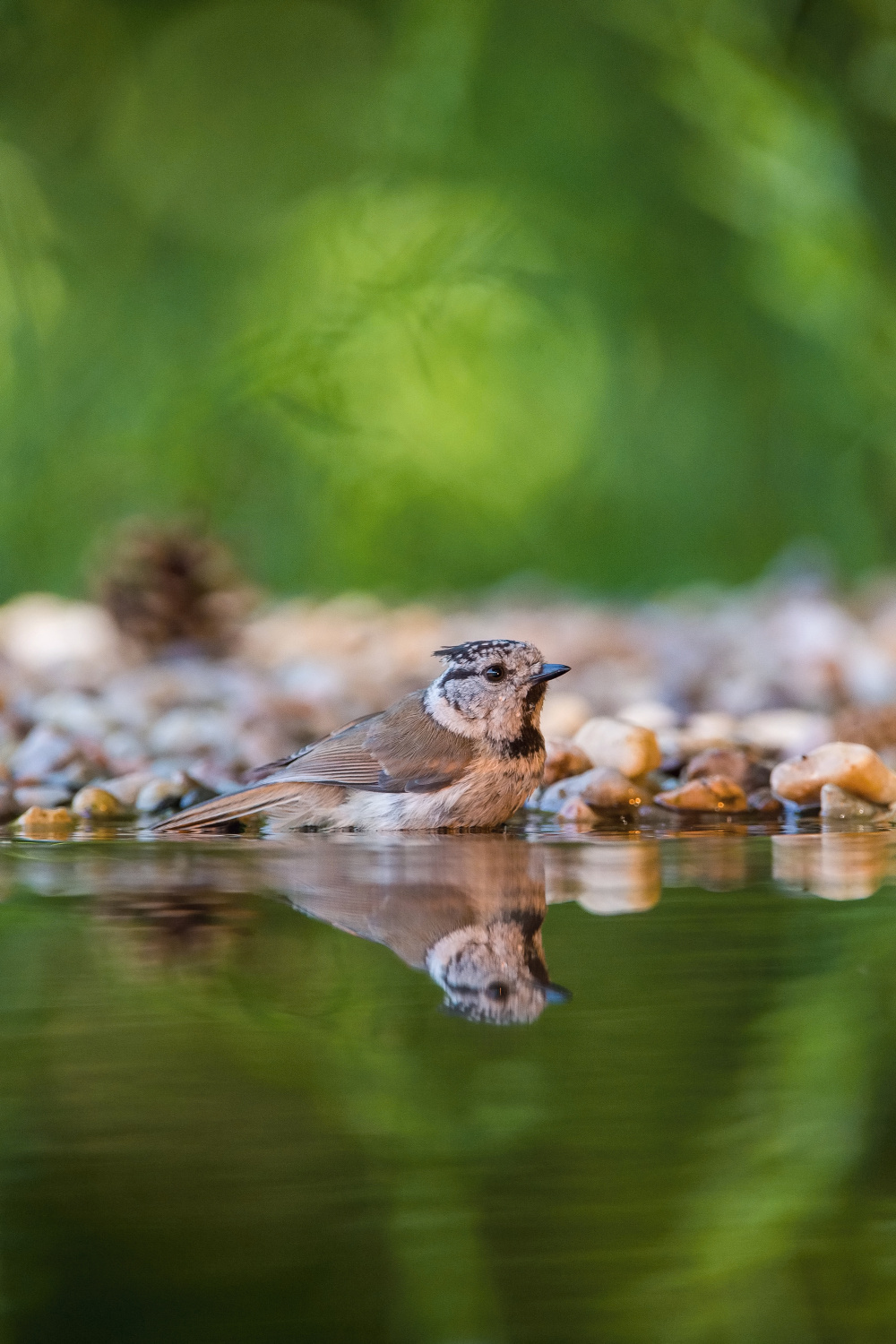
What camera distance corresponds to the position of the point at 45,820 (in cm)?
204

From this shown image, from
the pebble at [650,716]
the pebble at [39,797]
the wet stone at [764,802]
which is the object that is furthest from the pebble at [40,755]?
the wet stone at [764,802]

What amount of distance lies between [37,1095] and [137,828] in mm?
1222

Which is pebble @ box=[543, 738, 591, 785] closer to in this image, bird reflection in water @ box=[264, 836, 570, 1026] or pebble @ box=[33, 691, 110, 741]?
bird reflection in water @ box=[264, 836, 570, 1026]

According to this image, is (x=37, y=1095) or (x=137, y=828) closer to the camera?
(x=37, y=1095)

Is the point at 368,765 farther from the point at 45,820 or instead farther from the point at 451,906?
the point at 451,906

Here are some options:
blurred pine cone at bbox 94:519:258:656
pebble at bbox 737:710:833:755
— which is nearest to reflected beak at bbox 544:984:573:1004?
pebble at bbox 737:710:833:755

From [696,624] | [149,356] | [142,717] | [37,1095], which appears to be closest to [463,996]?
[37,1095]

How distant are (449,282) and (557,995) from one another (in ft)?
14.0

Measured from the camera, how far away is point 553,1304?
563 mm

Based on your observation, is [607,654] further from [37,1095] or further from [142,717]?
[37,1095]

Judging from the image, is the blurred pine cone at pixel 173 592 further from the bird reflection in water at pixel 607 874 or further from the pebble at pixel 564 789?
the bird reflection in water at pixel 607 874

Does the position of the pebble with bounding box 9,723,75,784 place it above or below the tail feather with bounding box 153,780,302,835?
above

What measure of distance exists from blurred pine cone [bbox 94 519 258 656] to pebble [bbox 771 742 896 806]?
1962 millimetres

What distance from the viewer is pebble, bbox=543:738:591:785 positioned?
7.63 feet
